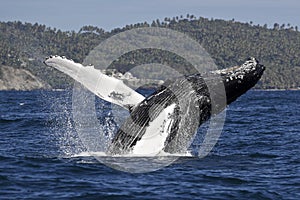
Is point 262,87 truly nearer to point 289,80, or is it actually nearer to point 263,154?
point 289,80

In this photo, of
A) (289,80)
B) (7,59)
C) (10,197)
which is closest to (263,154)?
(10,197)

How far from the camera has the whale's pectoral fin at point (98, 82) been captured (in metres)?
10.5

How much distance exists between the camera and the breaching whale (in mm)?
10727

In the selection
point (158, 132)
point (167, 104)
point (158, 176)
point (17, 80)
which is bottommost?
point (158, 176)

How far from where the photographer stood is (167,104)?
10914 millimetres

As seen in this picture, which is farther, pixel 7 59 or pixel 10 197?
pixel 7 59

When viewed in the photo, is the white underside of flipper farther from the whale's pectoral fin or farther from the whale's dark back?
the whale's pectoral fin

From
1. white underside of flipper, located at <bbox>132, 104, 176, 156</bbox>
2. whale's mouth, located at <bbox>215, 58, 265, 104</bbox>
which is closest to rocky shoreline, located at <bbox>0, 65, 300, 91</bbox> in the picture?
whale's mouth, located at <bbox>215, 58, 265, 104</bbox>

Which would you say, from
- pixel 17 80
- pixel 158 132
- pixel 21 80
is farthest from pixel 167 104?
A: pixel 21 80

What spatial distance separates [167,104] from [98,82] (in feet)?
3.86

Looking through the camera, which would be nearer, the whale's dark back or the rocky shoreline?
the whale's dark back

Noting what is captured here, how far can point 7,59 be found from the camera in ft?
553

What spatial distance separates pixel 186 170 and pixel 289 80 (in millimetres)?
175395

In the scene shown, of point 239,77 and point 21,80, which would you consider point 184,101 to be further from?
point 21,80
